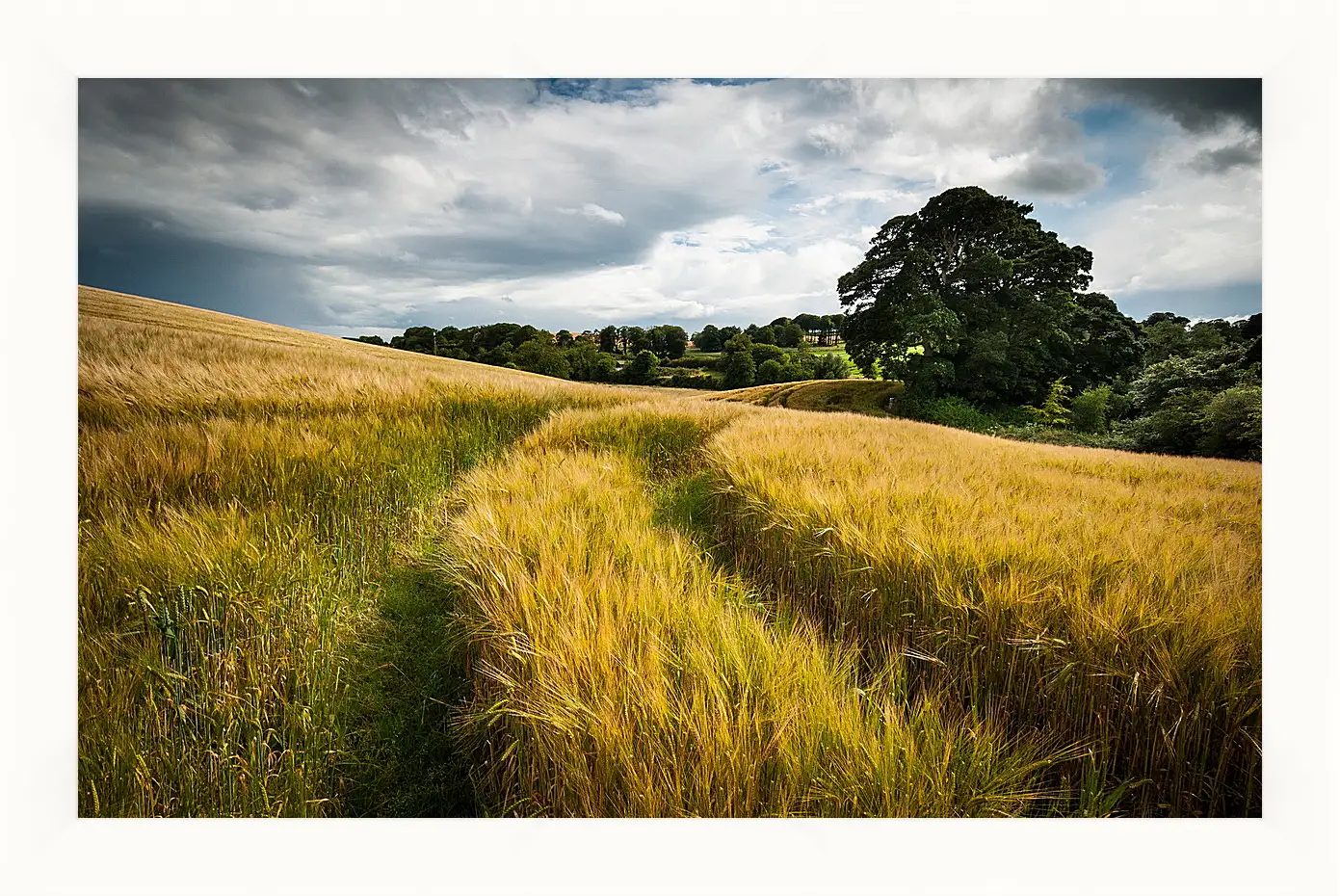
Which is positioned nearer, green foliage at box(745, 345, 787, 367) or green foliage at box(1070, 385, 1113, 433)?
green foliage at box(1070, 385, 1113, 433)

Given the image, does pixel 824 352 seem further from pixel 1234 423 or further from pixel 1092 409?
pixel 1234 423

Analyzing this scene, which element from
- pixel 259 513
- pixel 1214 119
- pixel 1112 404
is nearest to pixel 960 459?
pixel 1112 404

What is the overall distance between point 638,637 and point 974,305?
9.61 ft

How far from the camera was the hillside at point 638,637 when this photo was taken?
947 millimetres

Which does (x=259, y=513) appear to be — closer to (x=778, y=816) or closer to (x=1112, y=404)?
(x=778, y=816)

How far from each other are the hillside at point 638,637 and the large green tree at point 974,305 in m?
0.79

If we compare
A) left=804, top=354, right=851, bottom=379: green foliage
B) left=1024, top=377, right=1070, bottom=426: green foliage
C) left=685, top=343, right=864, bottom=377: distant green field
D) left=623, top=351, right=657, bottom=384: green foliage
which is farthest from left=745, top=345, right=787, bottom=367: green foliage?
left=1024, top=377, right=1070, bottom=426: green foliage

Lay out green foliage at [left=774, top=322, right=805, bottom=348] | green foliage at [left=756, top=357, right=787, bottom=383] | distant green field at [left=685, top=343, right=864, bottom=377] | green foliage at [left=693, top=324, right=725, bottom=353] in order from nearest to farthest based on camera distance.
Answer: green foliage at [left=774, top=322, right=805, bottom=348]
green foliage at [left=693, top=324, right=725, bottom=353]
distant green field at [left=685, top=343, right=864, bottom=377]
green foliage at [left=756, top=357, right=787, bottom=383]

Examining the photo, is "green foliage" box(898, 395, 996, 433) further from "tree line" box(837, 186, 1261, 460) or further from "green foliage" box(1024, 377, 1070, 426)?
"green foliage" box(1024, 377, 1070, 426)

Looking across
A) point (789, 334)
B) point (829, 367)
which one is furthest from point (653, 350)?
point (829, 367)

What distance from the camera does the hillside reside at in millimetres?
947

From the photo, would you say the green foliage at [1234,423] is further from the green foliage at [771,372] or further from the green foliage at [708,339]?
the green foliage at [771,372]

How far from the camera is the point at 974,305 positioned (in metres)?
2.92

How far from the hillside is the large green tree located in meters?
0.79
